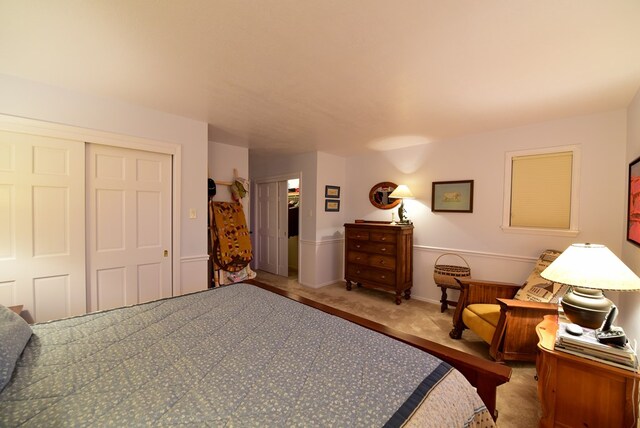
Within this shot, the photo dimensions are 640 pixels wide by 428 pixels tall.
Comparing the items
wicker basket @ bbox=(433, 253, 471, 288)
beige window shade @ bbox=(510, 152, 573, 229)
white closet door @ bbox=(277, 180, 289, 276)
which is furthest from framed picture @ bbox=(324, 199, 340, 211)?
beige window shade @ bbox=(510, 152, 573, 229)

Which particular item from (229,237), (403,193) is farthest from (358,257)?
(229,237)

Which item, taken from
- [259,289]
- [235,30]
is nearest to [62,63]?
[235,30]

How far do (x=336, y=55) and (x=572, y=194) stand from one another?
2.97 metres

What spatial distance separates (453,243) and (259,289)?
2.86 metres

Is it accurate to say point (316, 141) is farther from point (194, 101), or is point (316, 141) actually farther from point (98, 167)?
point (98, 167)

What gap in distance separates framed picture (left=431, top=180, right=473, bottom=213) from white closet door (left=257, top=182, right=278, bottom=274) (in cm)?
295

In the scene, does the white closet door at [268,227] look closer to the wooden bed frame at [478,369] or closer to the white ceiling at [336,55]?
the white ceiling at [336,55]

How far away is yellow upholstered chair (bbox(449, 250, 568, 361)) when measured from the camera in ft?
7.17

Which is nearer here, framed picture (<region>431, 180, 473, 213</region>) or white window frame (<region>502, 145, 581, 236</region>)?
white window frame (<region>502, 145, 581, 236</region>)

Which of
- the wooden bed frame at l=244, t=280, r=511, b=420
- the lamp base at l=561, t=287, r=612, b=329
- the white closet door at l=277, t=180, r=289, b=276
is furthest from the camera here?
the white closet door at l=277, t=180, r=289, b=276

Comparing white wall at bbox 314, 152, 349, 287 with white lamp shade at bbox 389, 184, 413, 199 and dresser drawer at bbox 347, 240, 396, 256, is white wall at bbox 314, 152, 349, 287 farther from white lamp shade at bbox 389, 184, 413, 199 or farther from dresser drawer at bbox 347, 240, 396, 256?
white lamp shade at bbox 389, 184, 413, 199

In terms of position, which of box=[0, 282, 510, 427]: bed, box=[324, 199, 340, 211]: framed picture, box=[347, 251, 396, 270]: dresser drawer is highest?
box=[324, 199, 340, 211]: framed picture

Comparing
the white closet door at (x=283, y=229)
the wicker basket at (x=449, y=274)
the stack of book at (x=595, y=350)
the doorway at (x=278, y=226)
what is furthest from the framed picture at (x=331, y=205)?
the stack of book at (x=595, y=350)

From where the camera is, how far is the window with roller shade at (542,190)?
283 centimetres
